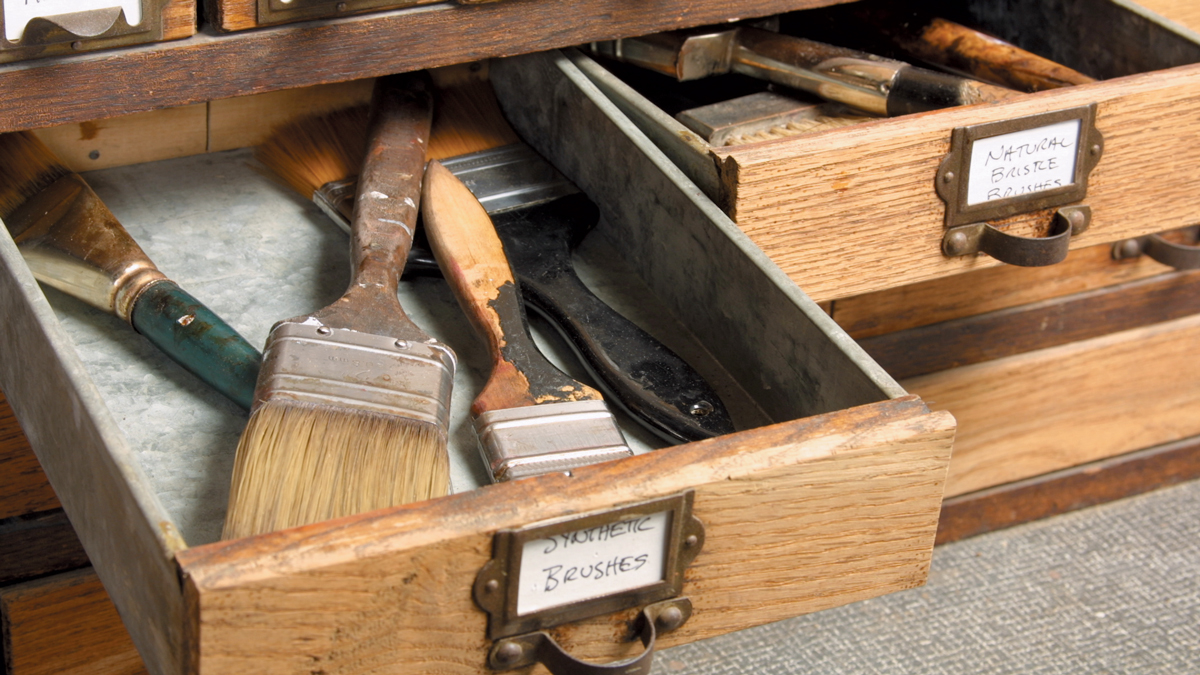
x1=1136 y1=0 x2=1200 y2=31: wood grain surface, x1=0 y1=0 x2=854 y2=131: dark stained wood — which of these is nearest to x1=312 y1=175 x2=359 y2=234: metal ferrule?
x1=0 y1=0 x2=854 y2=131: dark stained wood

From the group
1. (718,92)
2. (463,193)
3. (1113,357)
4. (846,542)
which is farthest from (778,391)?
(1113,357)

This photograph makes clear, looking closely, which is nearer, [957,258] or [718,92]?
[957,258]

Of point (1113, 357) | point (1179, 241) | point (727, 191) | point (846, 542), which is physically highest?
point (727, 191)

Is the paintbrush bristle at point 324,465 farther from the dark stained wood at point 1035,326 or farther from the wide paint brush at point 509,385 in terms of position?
the dark stained wood at point 1035,326

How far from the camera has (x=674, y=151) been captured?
2.84 ft

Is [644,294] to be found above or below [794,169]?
below

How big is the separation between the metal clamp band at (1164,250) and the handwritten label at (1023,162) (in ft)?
1.53

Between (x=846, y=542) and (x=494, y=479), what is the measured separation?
0.61 ft

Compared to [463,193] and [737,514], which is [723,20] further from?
[737,514]

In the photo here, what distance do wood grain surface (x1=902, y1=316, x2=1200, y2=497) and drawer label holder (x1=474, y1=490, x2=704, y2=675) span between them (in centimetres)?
80

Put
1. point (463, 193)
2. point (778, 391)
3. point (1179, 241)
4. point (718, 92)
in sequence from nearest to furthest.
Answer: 1. point (778, 391)
2. point (463, 193)
3. point (718, 92)
4. point (1179, 241)

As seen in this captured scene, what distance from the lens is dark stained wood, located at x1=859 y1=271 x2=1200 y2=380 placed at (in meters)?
1.32

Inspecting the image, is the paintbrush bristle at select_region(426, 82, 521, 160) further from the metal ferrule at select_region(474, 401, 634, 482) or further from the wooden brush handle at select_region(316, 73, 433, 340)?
the metal ferrule at select_region(474, 401, 634, 482)

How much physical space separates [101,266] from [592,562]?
40cm
